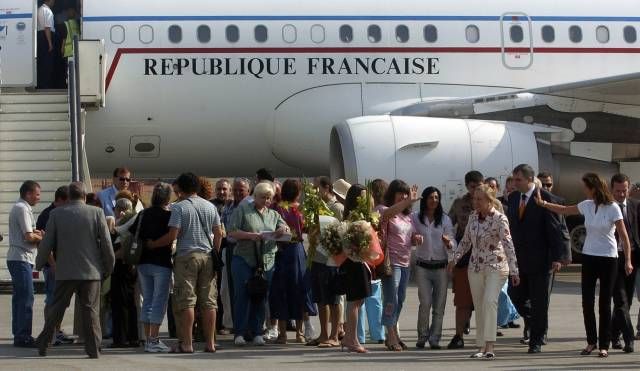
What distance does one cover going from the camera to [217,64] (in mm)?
18734

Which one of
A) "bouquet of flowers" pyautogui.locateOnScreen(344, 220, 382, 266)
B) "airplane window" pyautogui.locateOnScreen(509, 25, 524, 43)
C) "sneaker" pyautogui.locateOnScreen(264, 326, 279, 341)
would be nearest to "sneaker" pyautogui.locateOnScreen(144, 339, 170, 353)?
"sneaker" pyautogui.locateOnScreen(264, 326, 279, 341)

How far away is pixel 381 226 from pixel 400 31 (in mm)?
7941

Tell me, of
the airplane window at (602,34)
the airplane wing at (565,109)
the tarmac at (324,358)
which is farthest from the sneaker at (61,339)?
the airplane window at (602,34)

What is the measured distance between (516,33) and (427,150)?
9.79 ft

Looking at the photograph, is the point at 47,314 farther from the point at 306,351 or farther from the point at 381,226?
the point at 381,226

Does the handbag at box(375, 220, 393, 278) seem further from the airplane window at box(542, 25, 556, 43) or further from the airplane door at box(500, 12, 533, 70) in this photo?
the airplane window at box(542, 25, 556, 43)

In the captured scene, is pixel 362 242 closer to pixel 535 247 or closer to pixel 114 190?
pixel 535 247

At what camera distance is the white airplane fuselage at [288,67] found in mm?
18625

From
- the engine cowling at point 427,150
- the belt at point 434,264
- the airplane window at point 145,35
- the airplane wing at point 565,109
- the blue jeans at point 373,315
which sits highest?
the airplane window at point 145,35

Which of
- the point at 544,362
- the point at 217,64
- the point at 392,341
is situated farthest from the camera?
the point at 217,64

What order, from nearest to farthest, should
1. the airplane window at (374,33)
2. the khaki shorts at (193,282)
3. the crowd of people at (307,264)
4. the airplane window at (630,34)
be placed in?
the crowd of people at (307,264), the khaki shorts at (193,282), the airplane window at (374,33), the airplane window at (630,34)

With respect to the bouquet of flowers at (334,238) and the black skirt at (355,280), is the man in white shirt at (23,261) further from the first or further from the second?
the black skirt at (355,280)

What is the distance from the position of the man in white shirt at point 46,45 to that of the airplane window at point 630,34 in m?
8.26

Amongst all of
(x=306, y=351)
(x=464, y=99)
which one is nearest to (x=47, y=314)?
(x=306, y=351)
